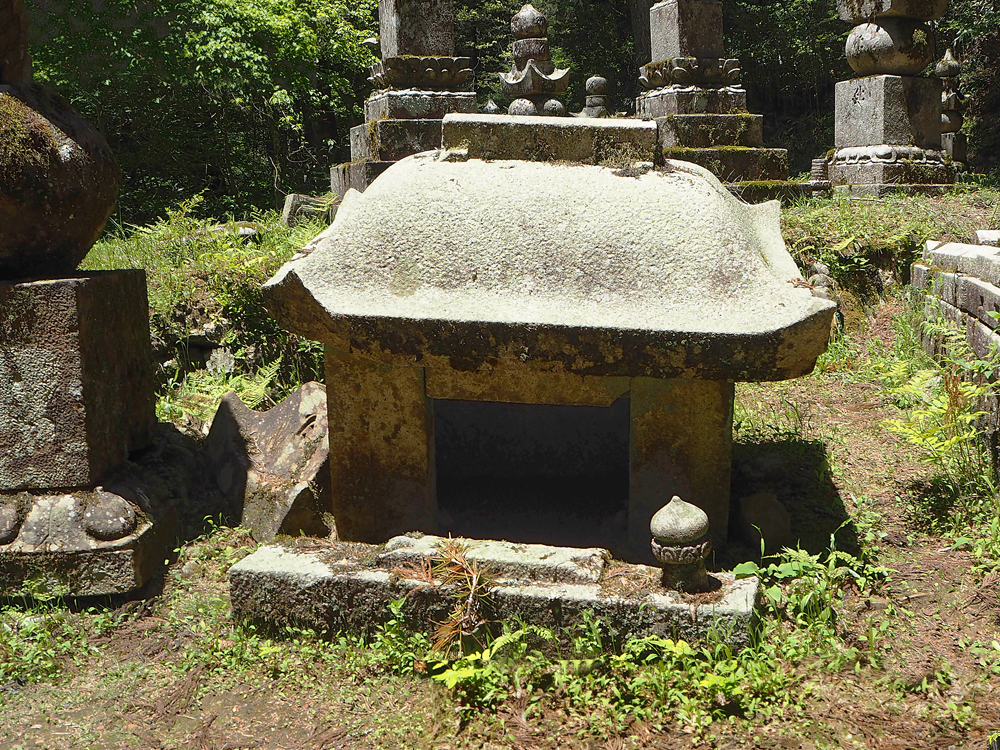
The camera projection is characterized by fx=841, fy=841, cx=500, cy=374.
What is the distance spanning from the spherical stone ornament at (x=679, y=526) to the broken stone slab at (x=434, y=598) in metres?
0.18

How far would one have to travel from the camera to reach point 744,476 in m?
3.83

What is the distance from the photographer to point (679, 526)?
8.54 feet

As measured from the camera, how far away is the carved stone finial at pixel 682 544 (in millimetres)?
2604

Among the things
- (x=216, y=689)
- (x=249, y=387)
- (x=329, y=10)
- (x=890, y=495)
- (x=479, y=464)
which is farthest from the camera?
(x=329, y=10)

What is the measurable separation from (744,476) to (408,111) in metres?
4.95

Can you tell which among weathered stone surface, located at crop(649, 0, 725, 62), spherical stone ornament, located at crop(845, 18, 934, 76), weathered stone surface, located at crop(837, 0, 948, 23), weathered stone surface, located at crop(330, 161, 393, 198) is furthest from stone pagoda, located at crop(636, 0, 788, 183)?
weathered stone surface, located at crop(330, 161, 393, 198)

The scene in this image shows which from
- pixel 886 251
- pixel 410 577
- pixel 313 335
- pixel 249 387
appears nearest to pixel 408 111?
pixel 249 387

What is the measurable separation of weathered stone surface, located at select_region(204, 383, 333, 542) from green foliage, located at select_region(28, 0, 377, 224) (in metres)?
7.84

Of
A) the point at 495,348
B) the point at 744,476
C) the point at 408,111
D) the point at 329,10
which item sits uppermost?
the point at 329,10

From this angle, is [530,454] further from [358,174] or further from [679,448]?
[358,174]

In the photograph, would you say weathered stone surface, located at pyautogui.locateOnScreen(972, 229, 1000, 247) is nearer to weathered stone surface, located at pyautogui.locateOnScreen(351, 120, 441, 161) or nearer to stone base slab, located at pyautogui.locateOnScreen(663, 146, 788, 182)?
stone base slab, located at pyautogui.locateOnScreen(663, 146, 788, 182)

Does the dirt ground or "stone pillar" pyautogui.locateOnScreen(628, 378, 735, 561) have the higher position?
"stone pillar" pyautogui.locateOnScreen(628, 378, 735, 561)

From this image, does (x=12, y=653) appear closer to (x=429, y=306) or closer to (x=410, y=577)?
(x=410, y=577)

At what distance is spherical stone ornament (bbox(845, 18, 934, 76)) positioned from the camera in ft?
25.3
